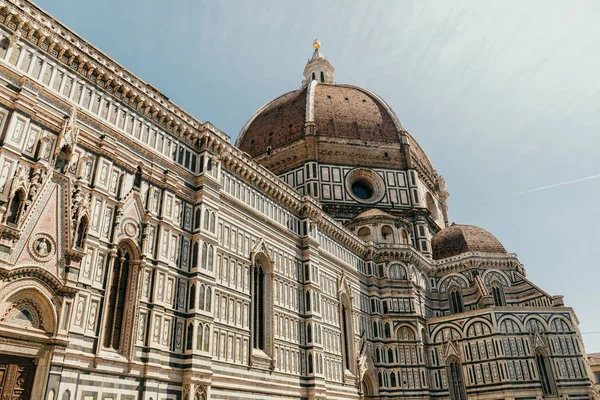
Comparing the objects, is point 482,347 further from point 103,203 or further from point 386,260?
point 103,203

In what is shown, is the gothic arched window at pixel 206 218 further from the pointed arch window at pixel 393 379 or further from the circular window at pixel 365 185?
the circular window at pixel 365 185

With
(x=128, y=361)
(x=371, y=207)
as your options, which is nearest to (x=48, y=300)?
(x=128, y=361)

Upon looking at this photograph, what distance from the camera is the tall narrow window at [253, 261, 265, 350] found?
70.3 ft

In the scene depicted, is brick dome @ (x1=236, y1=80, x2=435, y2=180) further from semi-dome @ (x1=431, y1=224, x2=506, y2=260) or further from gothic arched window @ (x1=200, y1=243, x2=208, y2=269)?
gothic arched window @ (x1=200, y1=243, x2=208, y2=269)

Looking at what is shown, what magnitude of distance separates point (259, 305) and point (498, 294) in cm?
2085

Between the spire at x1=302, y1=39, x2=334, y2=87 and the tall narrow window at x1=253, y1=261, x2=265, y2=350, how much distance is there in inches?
1478

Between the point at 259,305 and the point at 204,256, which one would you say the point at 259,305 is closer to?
the point at 259,305

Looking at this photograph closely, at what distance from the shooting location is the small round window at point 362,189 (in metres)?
40.1

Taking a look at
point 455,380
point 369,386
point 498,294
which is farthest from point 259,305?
point 498,294

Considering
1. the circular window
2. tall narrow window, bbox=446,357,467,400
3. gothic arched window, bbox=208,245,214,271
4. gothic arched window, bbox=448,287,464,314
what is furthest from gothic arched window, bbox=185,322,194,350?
the circular window

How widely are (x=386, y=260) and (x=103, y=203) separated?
21.9 m

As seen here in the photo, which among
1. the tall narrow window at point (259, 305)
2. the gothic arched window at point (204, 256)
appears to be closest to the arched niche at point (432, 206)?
the tall narrow window at point (259, 305)

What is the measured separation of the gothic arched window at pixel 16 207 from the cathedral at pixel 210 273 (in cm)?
6

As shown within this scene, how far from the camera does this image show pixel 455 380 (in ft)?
102
